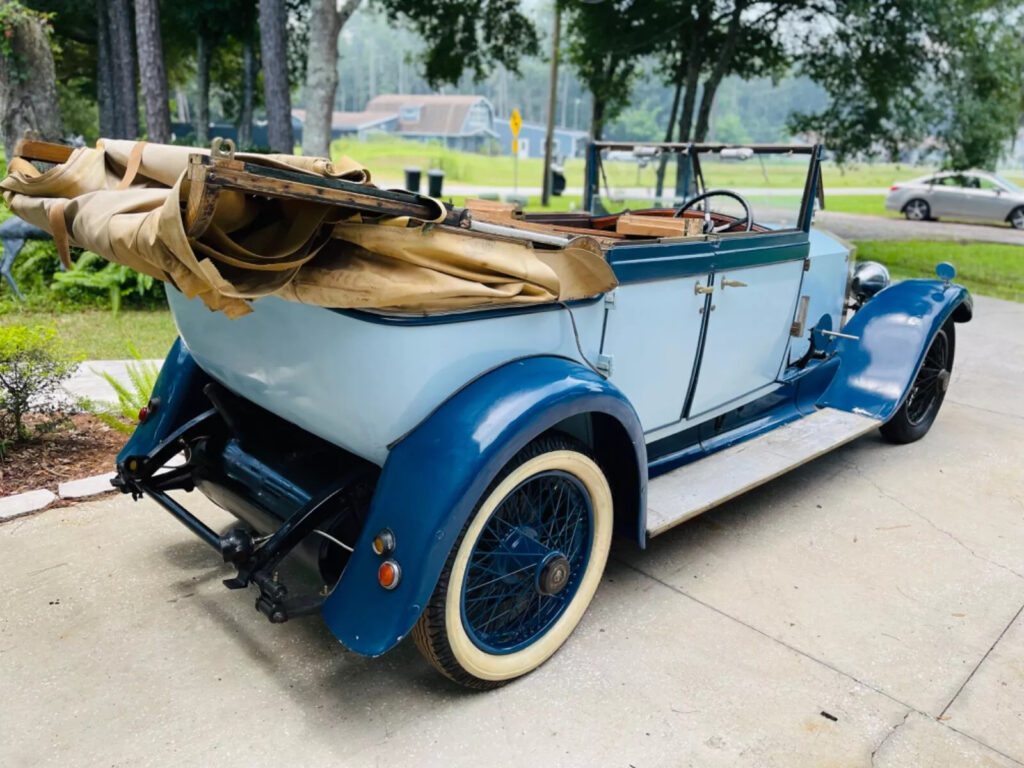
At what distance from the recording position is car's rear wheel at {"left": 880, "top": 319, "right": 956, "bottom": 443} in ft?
15.8

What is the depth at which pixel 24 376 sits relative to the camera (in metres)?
3.94

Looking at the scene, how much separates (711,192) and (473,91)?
119133 mm

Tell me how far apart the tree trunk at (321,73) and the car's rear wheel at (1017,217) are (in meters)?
16.5

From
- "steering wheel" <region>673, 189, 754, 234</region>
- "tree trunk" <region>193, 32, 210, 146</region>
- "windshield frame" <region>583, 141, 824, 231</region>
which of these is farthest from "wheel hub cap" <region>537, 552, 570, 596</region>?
"tree trunk" <region>193, 32, 210, 146</region>

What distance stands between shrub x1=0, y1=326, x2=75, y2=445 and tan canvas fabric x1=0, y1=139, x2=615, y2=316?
177 cm

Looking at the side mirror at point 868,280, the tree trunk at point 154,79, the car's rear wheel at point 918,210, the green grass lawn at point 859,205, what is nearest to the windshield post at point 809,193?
the side mirror at point 868,280

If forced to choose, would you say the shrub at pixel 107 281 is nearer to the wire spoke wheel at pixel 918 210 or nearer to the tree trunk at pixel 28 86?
the tree trunk at pixel 28 86

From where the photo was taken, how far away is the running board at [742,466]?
10.3ft

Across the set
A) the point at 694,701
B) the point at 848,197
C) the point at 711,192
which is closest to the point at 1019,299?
the point at 711,192

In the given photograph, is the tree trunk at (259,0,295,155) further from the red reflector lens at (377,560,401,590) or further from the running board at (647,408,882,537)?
the red reflector lens at (377,560,401,590)

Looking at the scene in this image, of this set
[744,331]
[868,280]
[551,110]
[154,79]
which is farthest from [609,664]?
[551,110]

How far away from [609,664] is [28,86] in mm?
9904

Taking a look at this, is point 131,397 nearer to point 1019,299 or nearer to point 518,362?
point 518,362

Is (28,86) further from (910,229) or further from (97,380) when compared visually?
(910,229)
